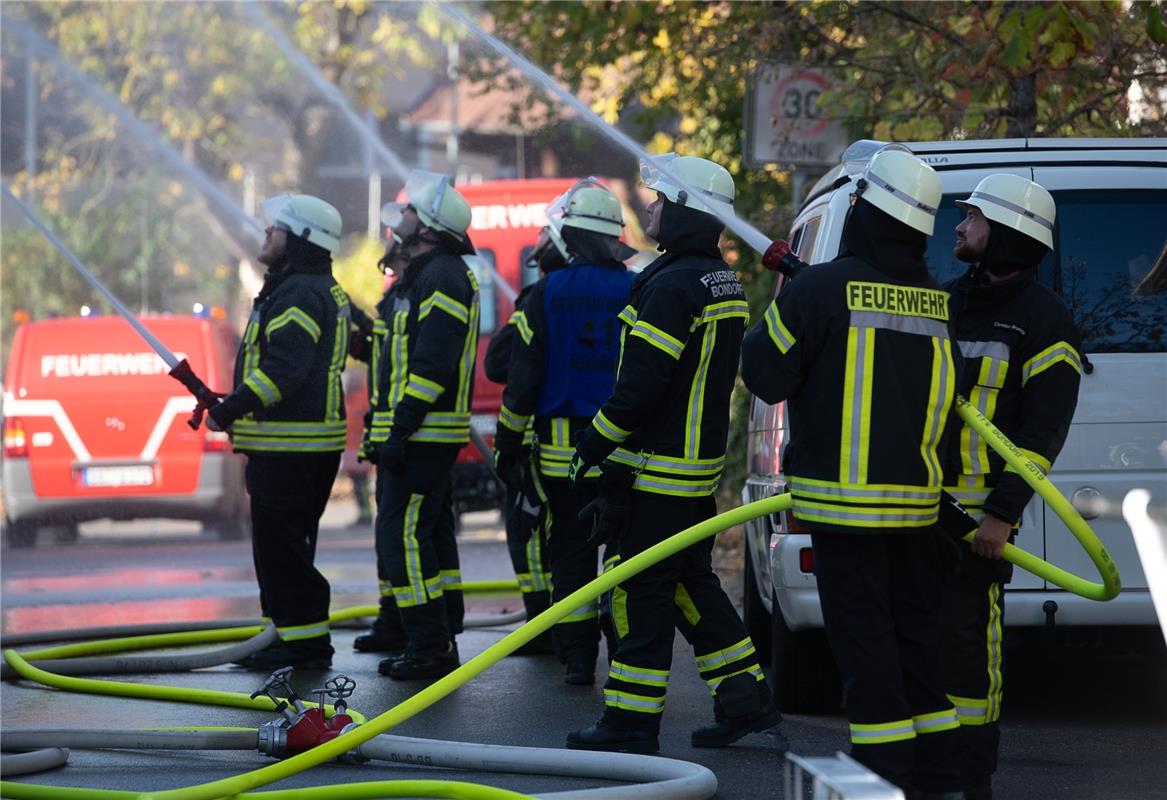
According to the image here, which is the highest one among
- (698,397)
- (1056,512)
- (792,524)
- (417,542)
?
(698,397)

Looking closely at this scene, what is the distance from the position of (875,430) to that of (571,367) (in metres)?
2.84

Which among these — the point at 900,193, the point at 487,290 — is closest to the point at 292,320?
the point at 900,193

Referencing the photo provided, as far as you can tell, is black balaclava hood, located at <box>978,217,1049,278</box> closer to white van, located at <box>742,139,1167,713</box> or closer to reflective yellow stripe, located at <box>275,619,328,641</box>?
white van, located at <box>742,139,1167,713</box>

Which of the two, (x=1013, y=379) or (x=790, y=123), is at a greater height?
(x=790, y=123)

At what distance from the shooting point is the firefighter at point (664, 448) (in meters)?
6.09

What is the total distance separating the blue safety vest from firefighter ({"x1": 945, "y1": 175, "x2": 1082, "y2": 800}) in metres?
2.25

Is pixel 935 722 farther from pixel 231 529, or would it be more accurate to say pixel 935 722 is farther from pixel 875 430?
pixel 231 529

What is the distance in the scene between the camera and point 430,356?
7.92m

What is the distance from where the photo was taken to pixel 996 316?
216 inches

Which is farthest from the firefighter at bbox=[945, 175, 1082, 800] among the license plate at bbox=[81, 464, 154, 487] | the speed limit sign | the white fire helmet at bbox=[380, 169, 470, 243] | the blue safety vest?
the license plate at bbox=[81, 464, 154, 487]

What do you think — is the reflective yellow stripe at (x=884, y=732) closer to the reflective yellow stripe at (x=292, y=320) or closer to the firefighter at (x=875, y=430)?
the firefighter at (x=875, y=430)

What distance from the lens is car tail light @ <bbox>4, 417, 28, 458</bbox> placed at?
15.4 metres

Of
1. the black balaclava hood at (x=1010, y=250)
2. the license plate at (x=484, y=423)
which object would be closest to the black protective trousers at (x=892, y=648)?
the black balaclava hood at (x=1010, y=250)

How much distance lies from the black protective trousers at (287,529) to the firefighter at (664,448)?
2.28 m
